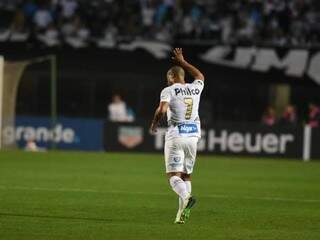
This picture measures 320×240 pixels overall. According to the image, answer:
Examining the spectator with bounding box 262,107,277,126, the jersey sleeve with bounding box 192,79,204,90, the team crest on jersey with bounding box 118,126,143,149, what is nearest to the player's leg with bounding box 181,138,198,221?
the jersey sleeve with bounding box 192,79,204,90

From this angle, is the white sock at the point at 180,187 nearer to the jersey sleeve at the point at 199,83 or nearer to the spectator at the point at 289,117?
the jersey sleeve at the point at 199,83

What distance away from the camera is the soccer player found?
12430 mm

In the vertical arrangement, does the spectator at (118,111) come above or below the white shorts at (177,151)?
below

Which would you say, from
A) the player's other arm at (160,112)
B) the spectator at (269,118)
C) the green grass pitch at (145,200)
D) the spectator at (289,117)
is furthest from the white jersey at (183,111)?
the spectator at (289,117)

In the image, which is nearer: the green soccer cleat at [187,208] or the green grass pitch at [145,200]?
the green grass pitch at [145,200]

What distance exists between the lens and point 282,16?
105 feet

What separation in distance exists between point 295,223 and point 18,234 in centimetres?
399

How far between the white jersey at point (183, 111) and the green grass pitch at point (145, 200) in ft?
4.08

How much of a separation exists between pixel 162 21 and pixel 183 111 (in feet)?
66.1

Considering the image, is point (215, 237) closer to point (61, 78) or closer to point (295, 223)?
point (295, 223)

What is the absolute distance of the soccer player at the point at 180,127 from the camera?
40.8ft

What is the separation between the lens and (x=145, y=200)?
15594 millimetres

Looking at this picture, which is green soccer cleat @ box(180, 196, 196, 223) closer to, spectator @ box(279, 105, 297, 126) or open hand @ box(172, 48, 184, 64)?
open hand @ box(172, 48, 184, 64)

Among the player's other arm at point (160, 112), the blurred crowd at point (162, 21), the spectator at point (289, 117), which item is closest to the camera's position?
the player's other arm at point (160, 112)
